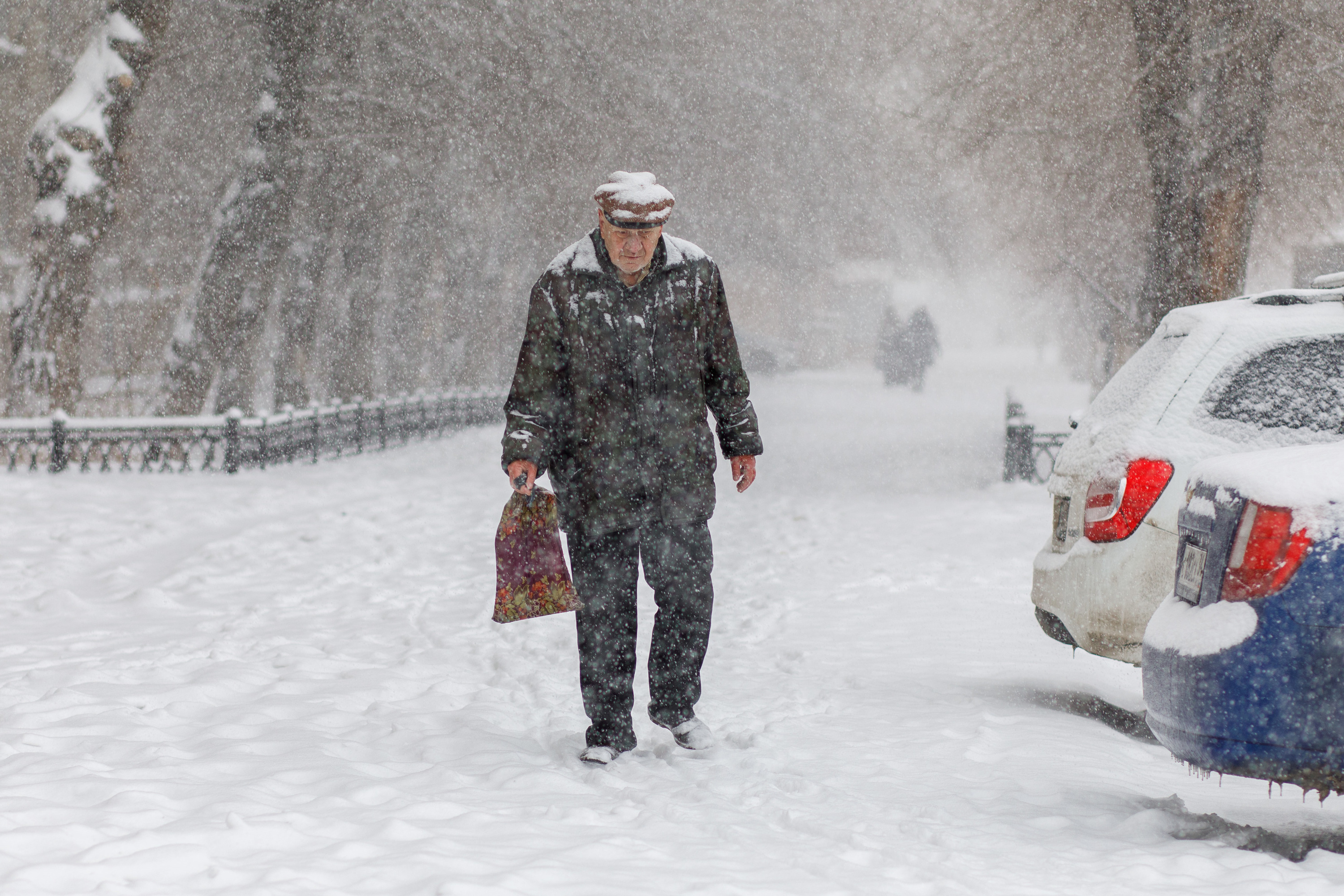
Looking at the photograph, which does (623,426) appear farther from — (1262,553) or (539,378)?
(1262,553)

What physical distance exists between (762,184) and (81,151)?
1909 cm

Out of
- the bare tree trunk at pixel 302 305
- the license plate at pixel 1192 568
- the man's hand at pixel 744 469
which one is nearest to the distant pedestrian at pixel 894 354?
the bare tree trunk at pixel 302 305

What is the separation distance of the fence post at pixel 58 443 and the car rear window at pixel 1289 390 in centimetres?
1406

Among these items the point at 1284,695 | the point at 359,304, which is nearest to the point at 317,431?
the point at 359,304

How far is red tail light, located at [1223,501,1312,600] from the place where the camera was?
382 cm

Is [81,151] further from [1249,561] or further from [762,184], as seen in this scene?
[762,184]

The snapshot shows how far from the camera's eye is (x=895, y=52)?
17109 mm

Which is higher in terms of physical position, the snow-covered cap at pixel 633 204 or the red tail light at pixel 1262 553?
the snow-covered cap at pixel 633 204

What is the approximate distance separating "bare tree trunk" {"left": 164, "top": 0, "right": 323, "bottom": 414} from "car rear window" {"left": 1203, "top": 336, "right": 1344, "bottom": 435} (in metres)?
15.3

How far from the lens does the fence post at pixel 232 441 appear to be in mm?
16922

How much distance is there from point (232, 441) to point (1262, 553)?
1492cm

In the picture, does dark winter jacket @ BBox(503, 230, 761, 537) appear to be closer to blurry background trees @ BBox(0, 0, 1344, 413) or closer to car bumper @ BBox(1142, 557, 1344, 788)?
car bumper @ BBox(1142, 557, 1344, 788)

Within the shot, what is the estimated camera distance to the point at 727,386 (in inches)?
203

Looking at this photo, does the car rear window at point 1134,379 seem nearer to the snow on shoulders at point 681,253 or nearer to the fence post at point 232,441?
the snow on shoulders at point 681,253
